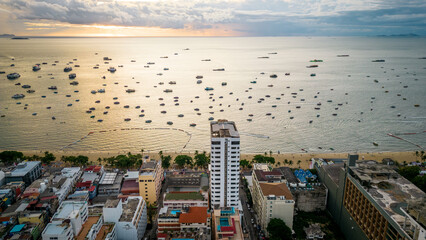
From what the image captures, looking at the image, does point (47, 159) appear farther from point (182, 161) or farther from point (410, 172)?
point (410, 172)

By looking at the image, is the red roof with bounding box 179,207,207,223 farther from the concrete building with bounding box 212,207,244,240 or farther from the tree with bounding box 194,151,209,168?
the tree with bounding box 194,151,209,168

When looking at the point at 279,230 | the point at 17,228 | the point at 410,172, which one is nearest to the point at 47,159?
the point at 17,228

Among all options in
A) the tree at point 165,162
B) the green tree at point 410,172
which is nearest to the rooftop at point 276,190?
the tree at point 165,162

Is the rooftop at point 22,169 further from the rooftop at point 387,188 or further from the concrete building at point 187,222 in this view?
the rooftop at point 387,188

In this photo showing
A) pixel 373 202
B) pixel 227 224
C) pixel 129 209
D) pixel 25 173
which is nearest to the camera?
pixel 373 202

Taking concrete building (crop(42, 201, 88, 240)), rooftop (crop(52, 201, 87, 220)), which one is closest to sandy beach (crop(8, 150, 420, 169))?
rooftop (crop(52, 201, 87, 220))

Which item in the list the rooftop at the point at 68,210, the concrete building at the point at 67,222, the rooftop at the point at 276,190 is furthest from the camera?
the rooftop at the point at 276,190
